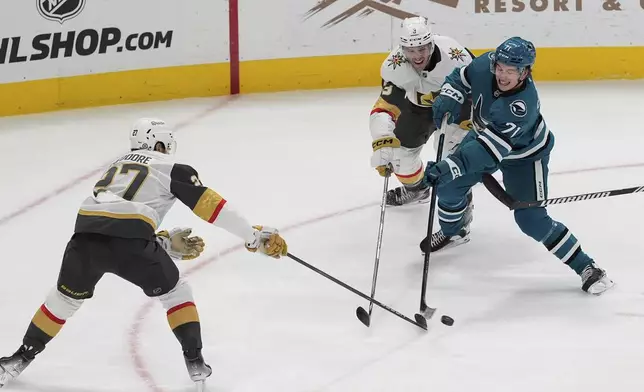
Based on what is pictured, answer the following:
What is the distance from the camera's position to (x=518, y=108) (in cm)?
387

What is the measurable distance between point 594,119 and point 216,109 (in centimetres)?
224

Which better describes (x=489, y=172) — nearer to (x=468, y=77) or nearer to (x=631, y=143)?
(x=468, y=77)

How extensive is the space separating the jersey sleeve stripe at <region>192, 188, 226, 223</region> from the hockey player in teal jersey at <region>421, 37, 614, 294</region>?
3.19 feet

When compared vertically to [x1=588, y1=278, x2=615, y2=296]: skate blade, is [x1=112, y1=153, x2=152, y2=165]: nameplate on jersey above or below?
above

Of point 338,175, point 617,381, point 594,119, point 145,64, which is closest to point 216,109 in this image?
point 145,64

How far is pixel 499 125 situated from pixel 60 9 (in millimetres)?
3272

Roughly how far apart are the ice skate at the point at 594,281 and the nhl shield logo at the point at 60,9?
351 centimetres

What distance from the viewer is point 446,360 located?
3.64 m

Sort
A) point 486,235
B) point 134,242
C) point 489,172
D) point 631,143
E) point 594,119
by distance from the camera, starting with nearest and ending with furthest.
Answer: point 134,242
point 489,172
point 486,235
point 631,143
point 594,119

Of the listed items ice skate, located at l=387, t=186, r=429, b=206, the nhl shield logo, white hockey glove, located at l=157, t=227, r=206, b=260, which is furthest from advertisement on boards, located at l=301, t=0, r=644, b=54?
white hockey glove, located at l=157, t=227, r=206, b=260

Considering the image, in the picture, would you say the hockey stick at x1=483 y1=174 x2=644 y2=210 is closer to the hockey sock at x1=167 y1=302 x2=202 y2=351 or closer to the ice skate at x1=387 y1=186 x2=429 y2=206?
the ice skate at x1=387 y1=186 x2=429 y2=206

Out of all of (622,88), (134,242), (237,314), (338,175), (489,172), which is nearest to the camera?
(134,242)

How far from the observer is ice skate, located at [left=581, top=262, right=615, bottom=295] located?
13.5 ft

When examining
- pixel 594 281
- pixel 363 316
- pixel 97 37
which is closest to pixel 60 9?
pixel 97 37
